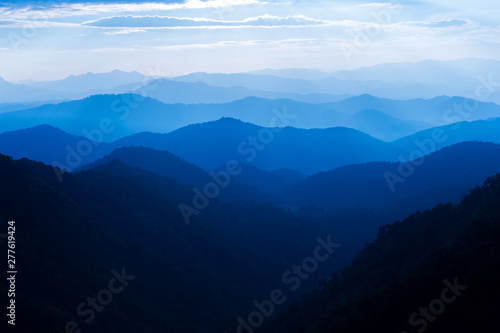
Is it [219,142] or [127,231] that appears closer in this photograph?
[127,231]

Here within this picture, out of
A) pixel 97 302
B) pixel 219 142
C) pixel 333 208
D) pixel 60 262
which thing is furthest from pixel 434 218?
pixel 219 142

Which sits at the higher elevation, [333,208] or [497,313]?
[333,208]

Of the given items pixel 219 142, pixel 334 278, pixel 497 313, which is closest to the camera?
pixel 497 313

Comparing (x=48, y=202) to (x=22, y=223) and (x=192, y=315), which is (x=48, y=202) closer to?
(x=22, y=223)

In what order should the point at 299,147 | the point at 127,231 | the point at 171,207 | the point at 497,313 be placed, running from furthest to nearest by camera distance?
1. the point at 299,147
2. the point at 171,207
3. the point at 127,231
4. the point at 497,313

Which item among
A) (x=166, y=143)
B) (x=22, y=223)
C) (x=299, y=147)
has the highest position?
(x=166, y=143)

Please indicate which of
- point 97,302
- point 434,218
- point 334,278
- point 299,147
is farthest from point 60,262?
point 299,147

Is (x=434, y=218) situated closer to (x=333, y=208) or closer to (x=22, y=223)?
(x=22, y=223)
